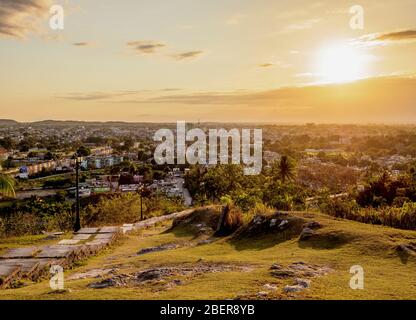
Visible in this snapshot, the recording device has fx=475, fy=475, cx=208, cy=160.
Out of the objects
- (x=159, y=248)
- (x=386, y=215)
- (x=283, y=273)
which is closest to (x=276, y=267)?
(x=283, y=273)

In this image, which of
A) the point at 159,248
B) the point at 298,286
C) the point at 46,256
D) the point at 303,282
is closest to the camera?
the point at 298,286

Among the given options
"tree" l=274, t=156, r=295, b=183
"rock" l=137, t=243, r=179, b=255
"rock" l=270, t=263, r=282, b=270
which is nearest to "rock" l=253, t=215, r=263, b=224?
"rock" l=137, t=243, r=179, b=255

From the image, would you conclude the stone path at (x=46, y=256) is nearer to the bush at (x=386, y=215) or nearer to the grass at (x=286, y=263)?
the grass at (x=286, y=263)

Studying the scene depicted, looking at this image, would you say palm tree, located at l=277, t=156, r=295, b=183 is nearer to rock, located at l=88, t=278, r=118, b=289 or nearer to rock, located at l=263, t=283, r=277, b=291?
rock, located at l=88, t=278, r=118, b=289

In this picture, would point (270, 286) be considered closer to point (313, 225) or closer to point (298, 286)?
point (298, 286)

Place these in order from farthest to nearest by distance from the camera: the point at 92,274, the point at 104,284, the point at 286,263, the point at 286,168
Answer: the point at 286,168, the point at 92,274, the point at 286,263, the point at 104,284

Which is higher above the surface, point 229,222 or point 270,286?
point 270,286
